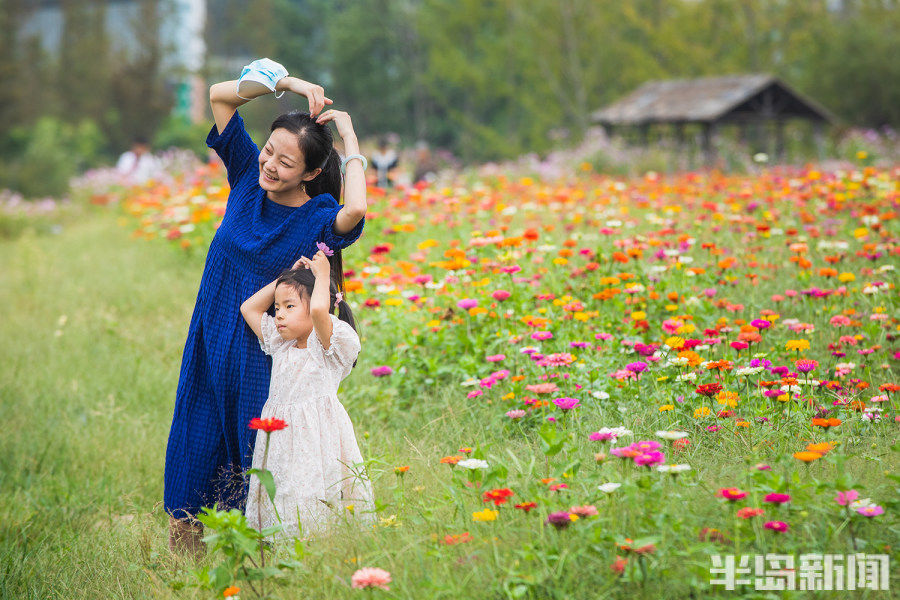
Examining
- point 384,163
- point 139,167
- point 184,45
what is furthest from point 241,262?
point 184,45

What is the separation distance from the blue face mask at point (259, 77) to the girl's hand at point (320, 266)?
0.55 meters

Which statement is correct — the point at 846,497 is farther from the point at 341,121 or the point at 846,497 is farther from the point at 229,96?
the point at 229,96

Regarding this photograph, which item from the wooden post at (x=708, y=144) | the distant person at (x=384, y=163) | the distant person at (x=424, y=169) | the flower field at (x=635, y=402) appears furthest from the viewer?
the wooden post at (x=708, y=144)

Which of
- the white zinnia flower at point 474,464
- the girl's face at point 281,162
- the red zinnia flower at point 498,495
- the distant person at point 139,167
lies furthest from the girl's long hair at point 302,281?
the distant person at point 139,167

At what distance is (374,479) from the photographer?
7.74 ft

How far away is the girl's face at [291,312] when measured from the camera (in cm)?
239

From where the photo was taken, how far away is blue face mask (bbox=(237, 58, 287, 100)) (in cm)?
251

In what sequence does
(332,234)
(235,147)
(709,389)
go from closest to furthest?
(332,234) < (709,389) < (235,147)

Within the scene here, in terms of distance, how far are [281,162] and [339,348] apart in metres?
0.57

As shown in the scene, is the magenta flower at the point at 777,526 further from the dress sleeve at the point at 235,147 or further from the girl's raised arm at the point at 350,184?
the dress sleeve at the point at 235,147

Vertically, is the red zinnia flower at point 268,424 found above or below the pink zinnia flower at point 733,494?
above

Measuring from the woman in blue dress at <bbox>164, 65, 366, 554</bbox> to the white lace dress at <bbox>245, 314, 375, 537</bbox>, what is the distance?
0.11 meters

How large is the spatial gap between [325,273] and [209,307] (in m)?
0.47

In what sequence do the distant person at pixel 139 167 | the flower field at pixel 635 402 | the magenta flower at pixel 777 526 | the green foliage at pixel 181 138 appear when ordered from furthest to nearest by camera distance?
1. the green foliage at pixel 181 138
2. the distant person at pixel 139 167
3. the flower field at pixel 635 402
4. the magenta flower at pixel 777 526
